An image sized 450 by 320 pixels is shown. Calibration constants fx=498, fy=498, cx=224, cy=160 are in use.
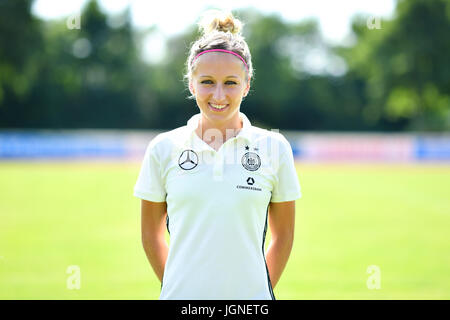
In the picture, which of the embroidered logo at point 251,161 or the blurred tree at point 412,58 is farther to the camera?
the blurred tree at point 412,58

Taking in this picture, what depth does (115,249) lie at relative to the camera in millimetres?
8680

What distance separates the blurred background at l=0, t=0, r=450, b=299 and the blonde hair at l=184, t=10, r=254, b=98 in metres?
0.33

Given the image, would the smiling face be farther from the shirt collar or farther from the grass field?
the grass field

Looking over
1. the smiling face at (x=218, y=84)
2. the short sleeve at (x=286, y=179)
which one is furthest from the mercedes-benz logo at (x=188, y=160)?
the short sleeve at (x=286, y=179)

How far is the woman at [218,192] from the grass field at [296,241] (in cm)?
367

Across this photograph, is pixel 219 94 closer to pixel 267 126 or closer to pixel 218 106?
pixel 218 106

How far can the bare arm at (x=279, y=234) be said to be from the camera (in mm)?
2820

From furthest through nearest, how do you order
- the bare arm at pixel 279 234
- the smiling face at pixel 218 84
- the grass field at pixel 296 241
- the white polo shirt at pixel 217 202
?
the grass field at pixel 296 241, the bare arm at pixel 279 234, the smiling face at pixel 218 84, the white polo shirt at pixel 217 202

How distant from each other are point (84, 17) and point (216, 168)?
162ft

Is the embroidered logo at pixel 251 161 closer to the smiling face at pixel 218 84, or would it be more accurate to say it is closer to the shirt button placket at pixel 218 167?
the shirt button placket at pixel 218 167

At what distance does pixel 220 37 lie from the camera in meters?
2.80

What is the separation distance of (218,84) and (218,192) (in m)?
0.59

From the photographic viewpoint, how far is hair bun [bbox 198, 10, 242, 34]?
9.77 feet

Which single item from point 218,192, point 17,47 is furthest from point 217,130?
point 17,47
